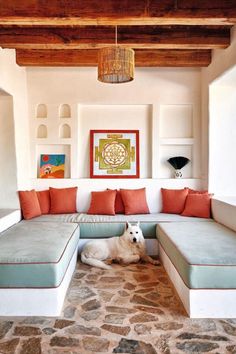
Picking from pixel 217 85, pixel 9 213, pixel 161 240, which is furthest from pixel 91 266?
pixel 217 85

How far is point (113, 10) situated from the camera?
2953 mm

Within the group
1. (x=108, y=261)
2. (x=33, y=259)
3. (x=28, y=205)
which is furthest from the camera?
(x=28, y=205)

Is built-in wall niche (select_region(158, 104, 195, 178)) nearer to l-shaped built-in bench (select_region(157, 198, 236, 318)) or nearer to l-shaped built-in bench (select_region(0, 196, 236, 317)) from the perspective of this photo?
l-shaped built-in bench (select_region(0, 196, 236, 317))

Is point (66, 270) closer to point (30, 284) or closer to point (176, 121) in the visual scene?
point (30, 284)

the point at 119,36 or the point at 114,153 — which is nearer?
the point at 119,36

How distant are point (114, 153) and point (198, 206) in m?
1.59

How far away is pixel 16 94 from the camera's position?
14.6ft

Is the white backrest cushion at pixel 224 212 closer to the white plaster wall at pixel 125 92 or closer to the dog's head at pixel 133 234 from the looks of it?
the white plaster wall at pixel 125 92

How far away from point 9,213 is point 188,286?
2.54 meters

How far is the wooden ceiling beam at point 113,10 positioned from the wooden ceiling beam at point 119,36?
2.44 feet

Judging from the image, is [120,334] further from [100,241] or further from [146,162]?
[146,162]

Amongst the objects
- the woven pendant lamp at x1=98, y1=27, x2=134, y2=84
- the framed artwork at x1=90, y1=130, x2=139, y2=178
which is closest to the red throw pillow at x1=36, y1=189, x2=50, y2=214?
the framed artwork at x1=90, y1=130, x2=139, y2=178

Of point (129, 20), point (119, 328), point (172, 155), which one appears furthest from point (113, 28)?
point (119, 328)

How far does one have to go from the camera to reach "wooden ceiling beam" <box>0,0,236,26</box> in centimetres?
294
